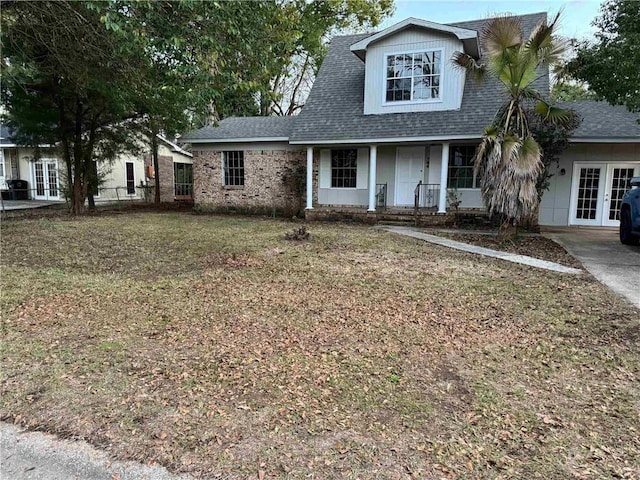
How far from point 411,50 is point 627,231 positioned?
26.3 ft

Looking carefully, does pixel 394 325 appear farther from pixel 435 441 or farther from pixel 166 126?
pixel 166 126

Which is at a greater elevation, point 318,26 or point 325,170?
point 318,26

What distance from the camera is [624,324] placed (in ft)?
15.0

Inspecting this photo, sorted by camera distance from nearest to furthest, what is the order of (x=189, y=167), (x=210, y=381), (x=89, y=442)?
(x=89, y=442)
(x=210, y=381)
(x=189, y=167)

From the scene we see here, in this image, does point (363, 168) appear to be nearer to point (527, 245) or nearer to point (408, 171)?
point (408, 171)

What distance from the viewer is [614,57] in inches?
315

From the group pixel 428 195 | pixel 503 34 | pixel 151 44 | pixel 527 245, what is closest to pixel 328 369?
pixel 151 44

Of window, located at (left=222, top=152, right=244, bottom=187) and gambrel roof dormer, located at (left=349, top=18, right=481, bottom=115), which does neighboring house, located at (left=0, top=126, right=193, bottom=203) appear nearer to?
window, located at (left=222, top=152, right=244, bottom=187)

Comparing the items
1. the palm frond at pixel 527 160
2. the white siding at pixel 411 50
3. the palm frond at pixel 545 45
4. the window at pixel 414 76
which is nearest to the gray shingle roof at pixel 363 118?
the white siding at pixel 411 50

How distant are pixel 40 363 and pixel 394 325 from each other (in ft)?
10.7

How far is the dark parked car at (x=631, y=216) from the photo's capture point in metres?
8.97

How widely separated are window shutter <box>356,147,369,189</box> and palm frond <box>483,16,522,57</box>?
6132 mm

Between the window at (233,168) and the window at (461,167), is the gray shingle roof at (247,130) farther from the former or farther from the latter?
the window at (461,167)

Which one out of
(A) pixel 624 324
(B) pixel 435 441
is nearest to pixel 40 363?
(B) pixel 435 441
